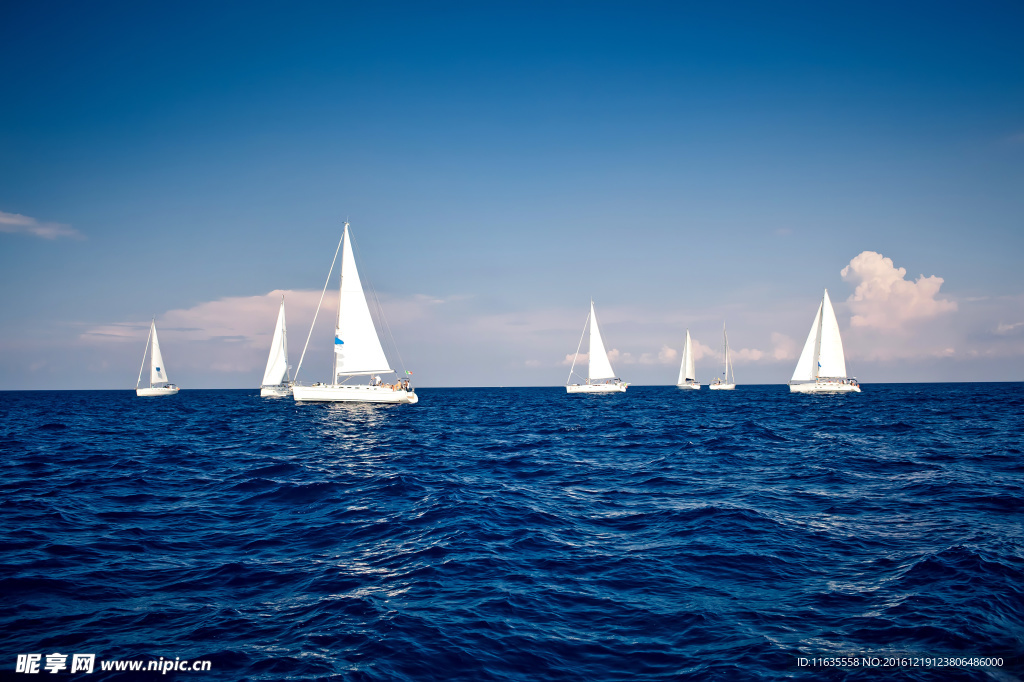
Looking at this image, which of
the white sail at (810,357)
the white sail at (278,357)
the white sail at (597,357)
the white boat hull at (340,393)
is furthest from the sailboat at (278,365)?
the white sail at (810,357)

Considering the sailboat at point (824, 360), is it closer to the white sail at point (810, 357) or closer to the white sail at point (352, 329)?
the white sail at point (810, 357)

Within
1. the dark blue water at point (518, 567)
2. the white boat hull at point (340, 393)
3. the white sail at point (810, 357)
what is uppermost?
the white sail at point (810, 357)

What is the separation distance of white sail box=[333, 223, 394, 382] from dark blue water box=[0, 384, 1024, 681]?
34.4 m

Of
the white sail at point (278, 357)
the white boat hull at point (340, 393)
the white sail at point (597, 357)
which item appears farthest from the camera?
the white sail at point (597, 357)

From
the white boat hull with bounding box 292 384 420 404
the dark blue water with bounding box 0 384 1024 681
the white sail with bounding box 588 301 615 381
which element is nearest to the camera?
the dark blue water with bounding box 0 384 1024 681

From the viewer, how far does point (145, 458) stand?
803 inches

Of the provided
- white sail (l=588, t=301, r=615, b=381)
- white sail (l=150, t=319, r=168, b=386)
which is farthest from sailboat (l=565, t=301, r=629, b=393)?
white sail (l=150, t=319, r=168, b=386)

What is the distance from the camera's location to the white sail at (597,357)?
313 feet

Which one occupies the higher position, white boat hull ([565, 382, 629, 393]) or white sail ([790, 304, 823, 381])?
white sail ([790, 304, 823, 381])

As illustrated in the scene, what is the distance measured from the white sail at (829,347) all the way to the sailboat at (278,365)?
79.6 meters

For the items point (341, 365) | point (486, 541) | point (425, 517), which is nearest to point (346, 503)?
point (425, 517)

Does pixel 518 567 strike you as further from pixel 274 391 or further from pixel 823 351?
pixel 823 351

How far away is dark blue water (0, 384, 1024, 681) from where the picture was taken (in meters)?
5.80

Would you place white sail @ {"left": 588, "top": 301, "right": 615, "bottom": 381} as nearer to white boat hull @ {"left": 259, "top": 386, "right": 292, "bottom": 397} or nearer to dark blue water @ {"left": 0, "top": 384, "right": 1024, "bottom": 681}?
white boat hull @ {"left": 259, "top": 386, "right": 292, "bottom": 397}
